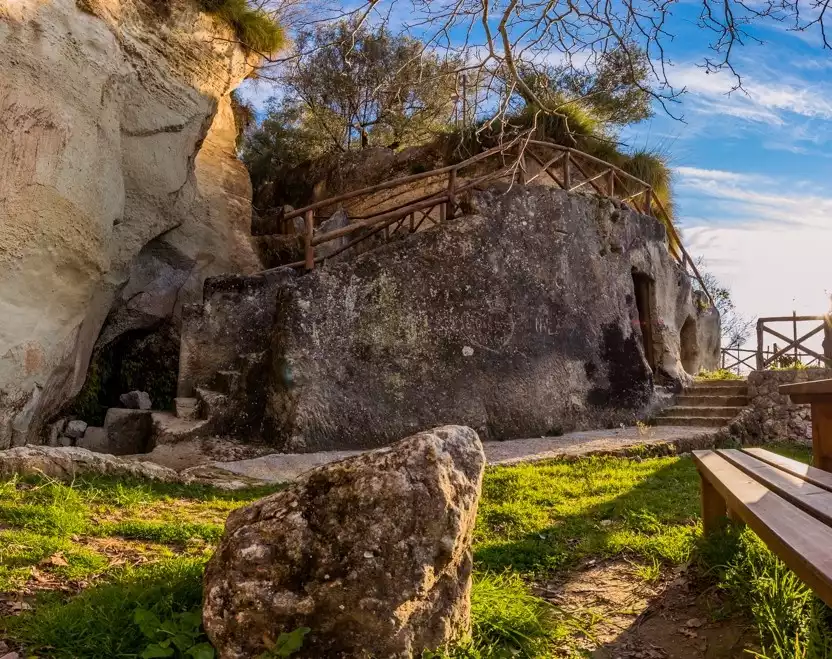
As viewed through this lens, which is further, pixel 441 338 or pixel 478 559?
pixel 441 338

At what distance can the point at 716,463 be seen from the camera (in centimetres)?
356

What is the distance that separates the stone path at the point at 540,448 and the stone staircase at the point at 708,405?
0.53 metres

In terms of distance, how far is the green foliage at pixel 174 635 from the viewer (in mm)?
2113

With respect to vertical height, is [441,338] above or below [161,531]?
above

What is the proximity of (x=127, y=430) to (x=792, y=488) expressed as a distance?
23.7 ft

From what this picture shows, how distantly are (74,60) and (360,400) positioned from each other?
15.1 feet

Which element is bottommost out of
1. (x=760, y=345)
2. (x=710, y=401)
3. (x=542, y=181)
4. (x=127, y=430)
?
(x=127, y=430)

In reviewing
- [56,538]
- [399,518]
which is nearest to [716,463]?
[399,518]

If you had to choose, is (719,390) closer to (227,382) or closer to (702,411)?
(702,411)

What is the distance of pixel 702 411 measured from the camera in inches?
402

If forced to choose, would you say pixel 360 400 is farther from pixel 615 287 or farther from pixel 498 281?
pixel 615 287

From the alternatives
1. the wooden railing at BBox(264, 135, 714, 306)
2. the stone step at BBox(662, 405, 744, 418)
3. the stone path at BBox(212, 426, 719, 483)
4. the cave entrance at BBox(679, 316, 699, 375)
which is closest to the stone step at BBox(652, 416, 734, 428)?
the stone step at BBox(662, 405, 744, 418)

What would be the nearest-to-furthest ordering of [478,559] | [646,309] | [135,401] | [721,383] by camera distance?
[478,559] → [135,401] → [721,383] → [646,309]

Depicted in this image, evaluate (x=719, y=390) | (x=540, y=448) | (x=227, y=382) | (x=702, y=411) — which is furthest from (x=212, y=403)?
(x=719, y=390)
